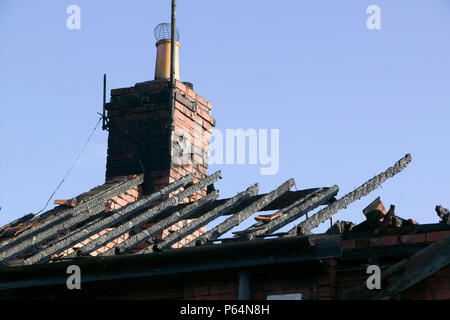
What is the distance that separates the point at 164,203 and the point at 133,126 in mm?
3072

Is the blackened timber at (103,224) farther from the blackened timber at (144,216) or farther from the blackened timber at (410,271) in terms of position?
the blackened timber at (410,271)

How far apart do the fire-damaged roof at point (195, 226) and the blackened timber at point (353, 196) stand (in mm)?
12

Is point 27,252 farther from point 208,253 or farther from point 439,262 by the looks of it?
point 439,262

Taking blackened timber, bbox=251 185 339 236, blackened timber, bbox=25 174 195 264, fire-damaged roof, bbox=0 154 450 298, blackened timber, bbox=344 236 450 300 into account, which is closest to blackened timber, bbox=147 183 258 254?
fire-damaged roof, bbox=0 154 450 298

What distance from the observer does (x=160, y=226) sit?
13461 mm

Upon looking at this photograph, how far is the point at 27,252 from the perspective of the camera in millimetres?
13180

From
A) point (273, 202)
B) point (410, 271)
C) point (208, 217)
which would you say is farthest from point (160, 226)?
point (410, 271)

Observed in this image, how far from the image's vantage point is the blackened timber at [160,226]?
41.5 feet

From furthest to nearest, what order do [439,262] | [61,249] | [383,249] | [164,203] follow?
[164,203], [61,249], [383,249], [439,262]

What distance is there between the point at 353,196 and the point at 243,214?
1537 mm

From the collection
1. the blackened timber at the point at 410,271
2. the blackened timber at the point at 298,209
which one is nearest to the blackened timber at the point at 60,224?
the blackened timber at the point at 298,209

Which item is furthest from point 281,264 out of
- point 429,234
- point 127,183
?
point 127,183

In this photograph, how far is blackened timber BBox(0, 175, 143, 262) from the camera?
1290 centimetres

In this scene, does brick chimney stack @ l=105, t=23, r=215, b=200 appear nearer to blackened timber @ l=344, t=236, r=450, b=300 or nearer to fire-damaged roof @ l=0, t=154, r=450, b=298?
fire-damaged roof @ l=0, t=154, r=450, b=298
